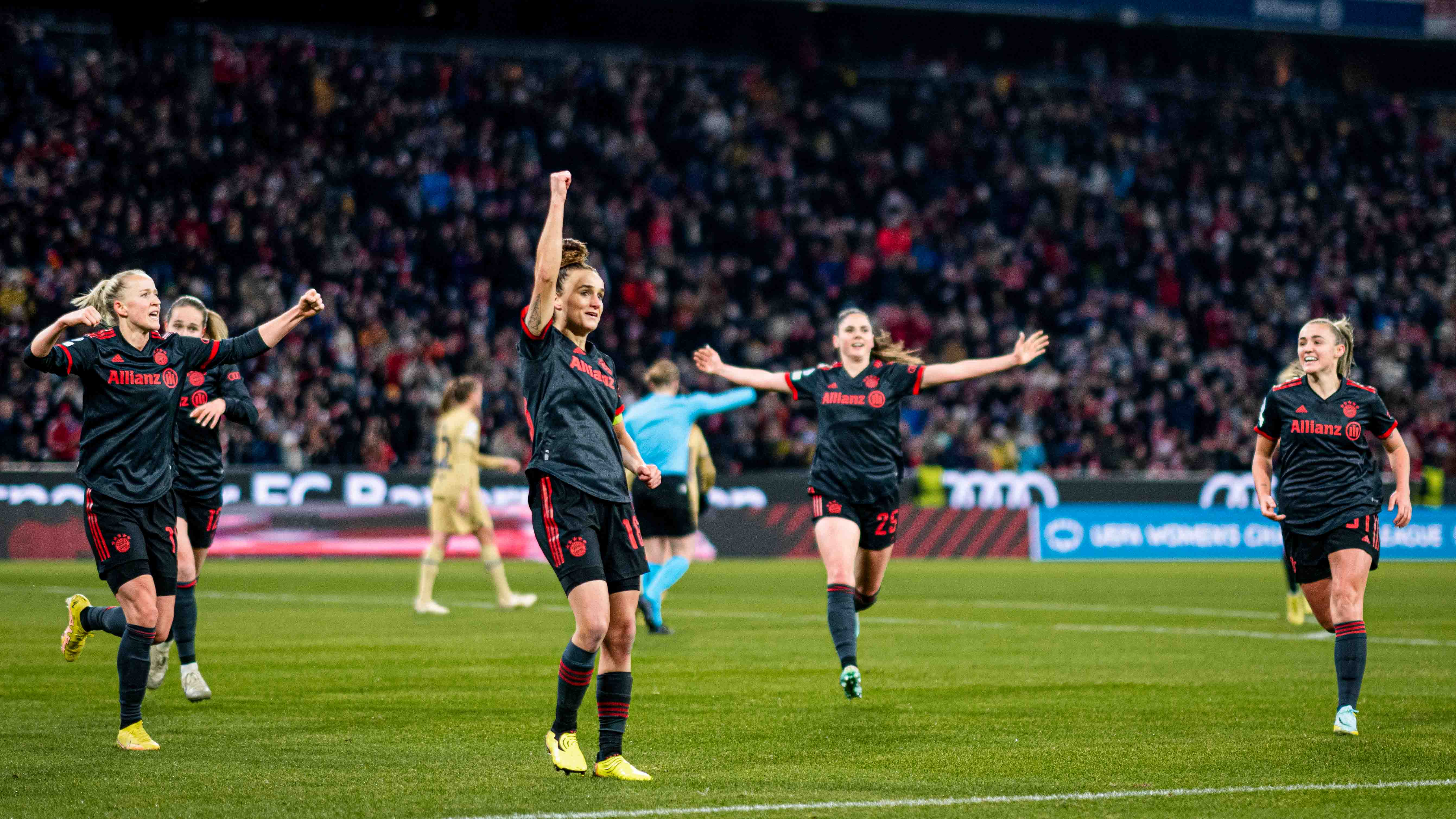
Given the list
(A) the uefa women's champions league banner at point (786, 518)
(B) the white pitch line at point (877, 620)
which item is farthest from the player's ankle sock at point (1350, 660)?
(A) the uefa women's champions league banner at point (786, 518)

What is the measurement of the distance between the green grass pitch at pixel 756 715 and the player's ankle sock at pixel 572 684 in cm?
24

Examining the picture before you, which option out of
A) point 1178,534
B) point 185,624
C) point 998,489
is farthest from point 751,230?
point 185,624

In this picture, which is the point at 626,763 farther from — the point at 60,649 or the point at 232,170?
the point at 232,170

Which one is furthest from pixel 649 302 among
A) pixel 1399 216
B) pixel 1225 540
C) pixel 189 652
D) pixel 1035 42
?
pixel 189 652

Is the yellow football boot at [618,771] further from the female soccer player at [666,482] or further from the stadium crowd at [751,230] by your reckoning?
the stadium crowd at [751,230]

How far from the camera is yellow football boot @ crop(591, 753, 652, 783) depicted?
7.11 metres

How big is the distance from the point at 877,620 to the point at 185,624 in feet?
25.5

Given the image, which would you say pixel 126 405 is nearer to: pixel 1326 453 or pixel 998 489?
pixel 1326 453

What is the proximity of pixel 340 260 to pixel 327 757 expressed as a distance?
2317 centimetres

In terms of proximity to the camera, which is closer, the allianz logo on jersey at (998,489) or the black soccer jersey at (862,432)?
the black soccer jersey at (862,432)

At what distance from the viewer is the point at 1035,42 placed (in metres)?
40.8

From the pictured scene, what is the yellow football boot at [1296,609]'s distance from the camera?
52.7ft

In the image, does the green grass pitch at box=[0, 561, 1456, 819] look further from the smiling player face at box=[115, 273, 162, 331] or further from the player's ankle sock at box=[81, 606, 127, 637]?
the smiling player face at box=[115, 273, 162, 331]

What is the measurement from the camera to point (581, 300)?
23.6ft
